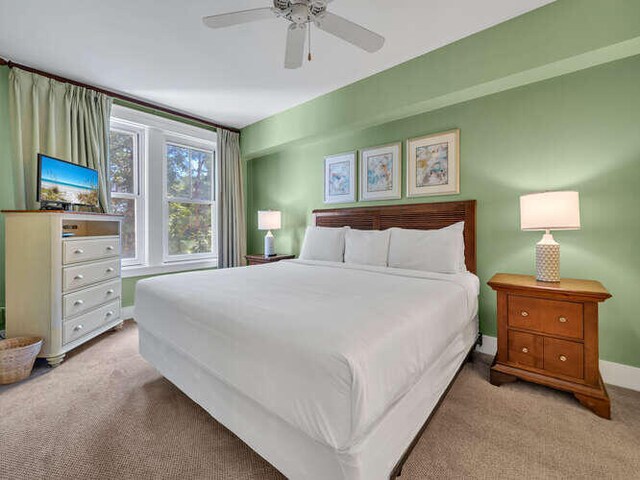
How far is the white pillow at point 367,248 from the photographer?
9.09 ft

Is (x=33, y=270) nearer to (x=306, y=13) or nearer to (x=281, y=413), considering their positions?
(x=281, y=413)

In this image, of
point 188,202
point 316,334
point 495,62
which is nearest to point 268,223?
point 188,202

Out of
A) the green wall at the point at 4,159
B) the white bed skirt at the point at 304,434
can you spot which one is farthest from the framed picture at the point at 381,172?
the green wall at the point at 4,159

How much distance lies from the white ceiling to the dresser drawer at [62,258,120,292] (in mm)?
1909

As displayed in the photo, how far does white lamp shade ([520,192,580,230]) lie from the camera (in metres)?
1.91

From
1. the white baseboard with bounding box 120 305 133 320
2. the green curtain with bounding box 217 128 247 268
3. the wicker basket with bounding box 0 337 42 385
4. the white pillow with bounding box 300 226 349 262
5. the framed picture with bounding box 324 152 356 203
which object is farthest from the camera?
the green curtain with bounding box 217 128 247 268

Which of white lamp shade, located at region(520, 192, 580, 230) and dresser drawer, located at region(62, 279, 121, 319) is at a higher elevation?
white lamp shade, located at region(520, 192, 580, 230)

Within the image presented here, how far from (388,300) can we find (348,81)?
2.51 meters

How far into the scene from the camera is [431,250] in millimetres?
2465

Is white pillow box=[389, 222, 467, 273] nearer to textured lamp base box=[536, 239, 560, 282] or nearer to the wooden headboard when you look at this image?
the wooden headboard

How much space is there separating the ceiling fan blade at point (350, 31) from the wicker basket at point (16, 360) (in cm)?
302

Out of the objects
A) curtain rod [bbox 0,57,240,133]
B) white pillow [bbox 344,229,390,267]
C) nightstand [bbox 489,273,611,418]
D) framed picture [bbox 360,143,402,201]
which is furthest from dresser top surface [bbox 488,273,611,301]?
curtain rod [bbox 0,57,240,133]

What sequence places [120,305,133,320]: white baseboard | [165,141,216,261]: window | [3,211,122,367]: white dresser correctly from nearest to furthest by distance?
[3,211,122,367]: white dresser
[120,305,133,320]: white baseboard
[165,141,216,261]: window

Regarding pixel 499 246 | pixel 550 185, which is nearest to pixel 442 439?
pixel 499 246
